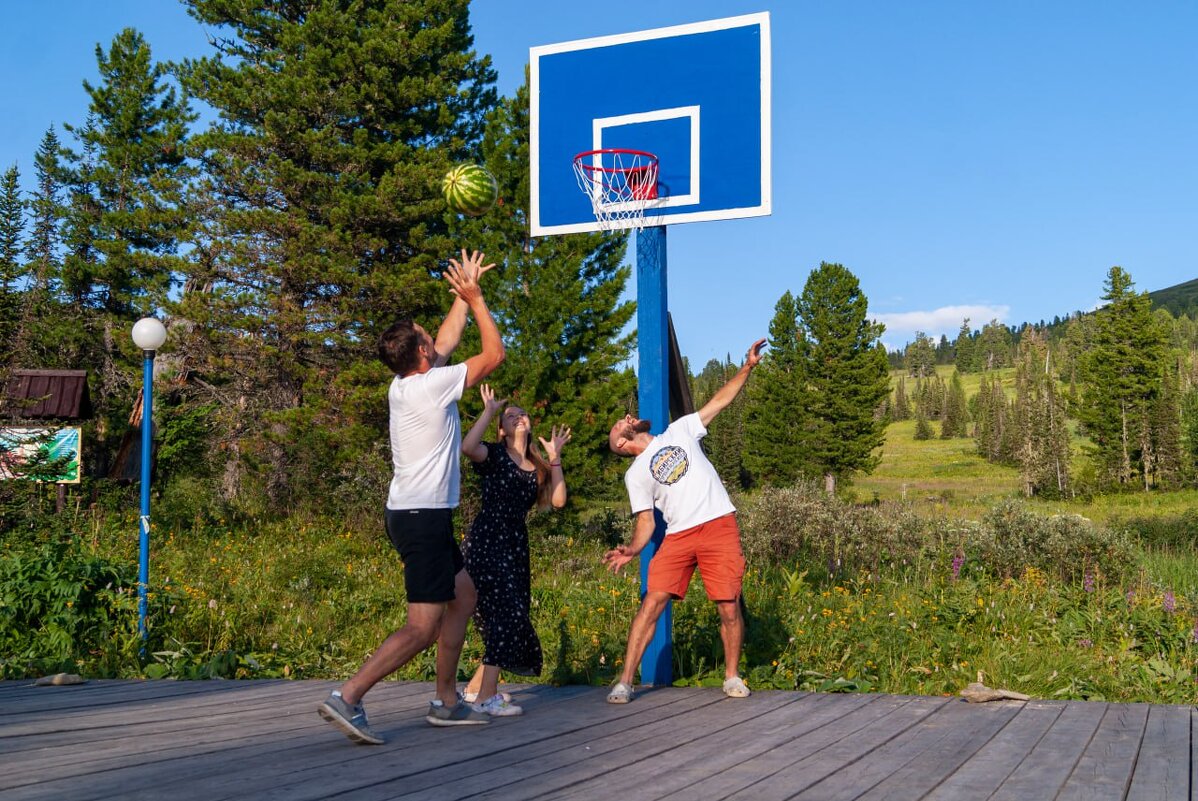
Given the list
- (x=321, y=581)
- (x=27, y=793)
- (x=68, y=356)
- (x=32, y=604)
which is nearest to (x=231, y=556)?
(x=321, y=581)

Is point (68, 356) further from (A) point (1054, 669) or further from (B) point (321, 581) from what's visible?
(A) point (1054, 669)

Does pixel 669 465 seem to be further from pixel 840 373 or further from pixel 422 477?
pixel 840 373

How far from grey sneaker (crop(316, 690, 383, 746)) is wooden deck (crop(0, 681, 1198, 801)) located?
0.22 feet

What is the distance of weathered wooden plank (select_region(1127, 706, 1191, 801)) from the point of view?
3.62 meters

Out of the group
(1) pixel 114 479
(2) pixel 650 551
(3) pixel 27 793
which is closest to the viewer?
(3) pixel 27 793

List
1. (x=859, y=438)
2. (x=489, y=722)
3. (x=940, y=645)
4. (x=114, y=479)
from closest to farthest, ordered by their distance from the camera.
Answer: (x=489, y=722) < (x=940, y=645) < (x=114, y=479) < (x=859, y=438)

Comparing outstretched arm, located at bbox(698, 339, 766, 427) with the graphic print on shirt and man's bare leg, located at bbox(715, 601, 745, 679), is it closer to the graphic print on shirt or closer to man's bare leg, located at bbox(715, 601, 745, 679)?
the graphic print on shirt

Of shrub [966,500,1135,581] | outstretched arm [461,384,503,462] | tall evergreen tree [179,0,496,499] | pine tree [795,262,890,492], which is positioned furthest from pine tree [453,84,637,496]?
pine tree [795,262,890,492]

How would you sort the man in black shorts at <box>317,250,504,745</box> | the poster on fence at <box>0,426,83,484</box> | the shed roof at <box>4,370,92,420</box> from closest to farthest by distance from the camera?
the man in black shorts at <box>317,250,504,745</box>, the poster on fence at <box>0,426,83,484</box>, the shed roof at <box>4,370,92,420</box>

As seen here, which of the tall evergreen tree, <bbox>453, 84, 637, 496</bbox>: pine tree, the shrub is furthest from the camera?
the tall evergreen tree

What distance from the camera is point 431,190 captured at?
23297 mm

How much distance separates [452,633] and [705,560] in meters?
1.68

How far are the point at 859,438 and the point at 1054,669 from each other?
43689mm

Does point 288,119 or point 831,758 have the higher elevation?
point 288,119
